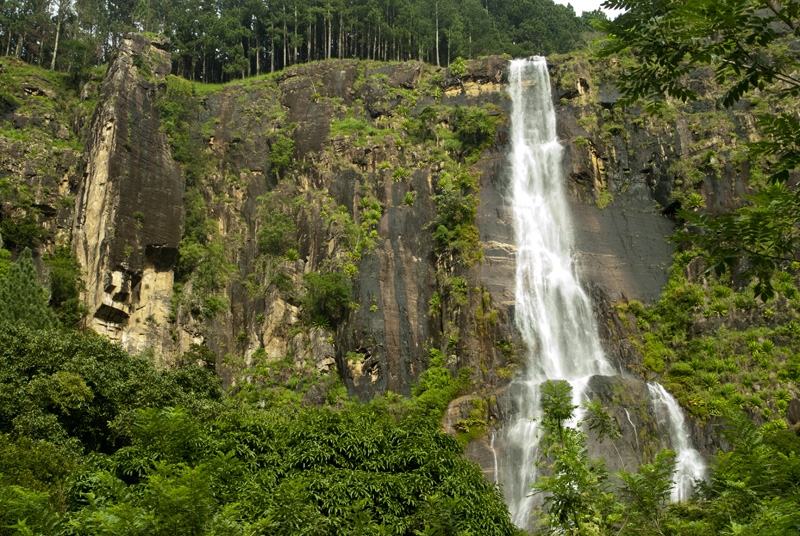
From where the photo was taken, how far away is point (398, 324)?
3659cm

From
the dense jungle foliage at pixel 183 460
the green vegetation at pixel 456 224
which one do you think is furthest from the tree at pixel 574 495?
the green vegetation at pixel 456 224

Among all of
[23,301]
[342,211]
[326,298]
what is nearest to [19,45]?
[342,211]

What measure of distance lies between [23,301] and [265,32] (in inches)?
1525

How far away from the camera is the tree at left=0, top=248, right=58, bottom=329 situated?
91.1ft

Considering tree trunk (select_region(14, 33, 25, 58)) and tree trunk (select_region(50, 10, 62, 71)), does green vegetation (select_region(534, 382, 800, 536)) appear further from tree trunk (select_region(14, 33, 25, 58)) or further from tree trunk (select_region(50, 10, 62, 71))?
tree trunk (select_region(14, 33, 25, 58))

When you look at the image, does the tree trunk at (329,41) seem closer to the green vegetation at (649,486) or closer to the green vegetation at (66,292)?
the green vegetation at (66,292)

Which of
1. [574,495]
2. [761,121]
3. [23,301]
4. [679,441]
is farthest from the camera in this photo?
[679,441]

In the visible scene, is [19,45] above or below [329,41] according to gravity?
below

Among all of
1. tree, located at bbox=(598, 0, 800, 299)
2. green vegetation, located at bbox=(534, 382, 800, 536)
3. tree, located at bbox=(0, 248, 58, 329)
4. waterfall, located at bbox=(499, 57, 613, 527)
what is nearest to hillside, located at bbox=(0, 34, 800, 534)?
waterfall, located at bbox=(499, 57, 613, 527)

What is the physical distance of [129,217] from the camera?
37.3m

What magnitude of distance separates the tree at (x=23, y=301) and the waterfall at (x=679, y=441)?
2492 centimetres

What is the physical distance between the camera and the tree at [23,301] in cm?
2777

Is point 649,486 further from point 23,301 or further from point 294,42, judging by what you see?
point 294,42

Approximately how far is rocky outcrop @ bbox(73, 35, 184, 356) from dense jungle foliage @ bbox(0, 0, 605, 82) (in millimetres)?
15109
